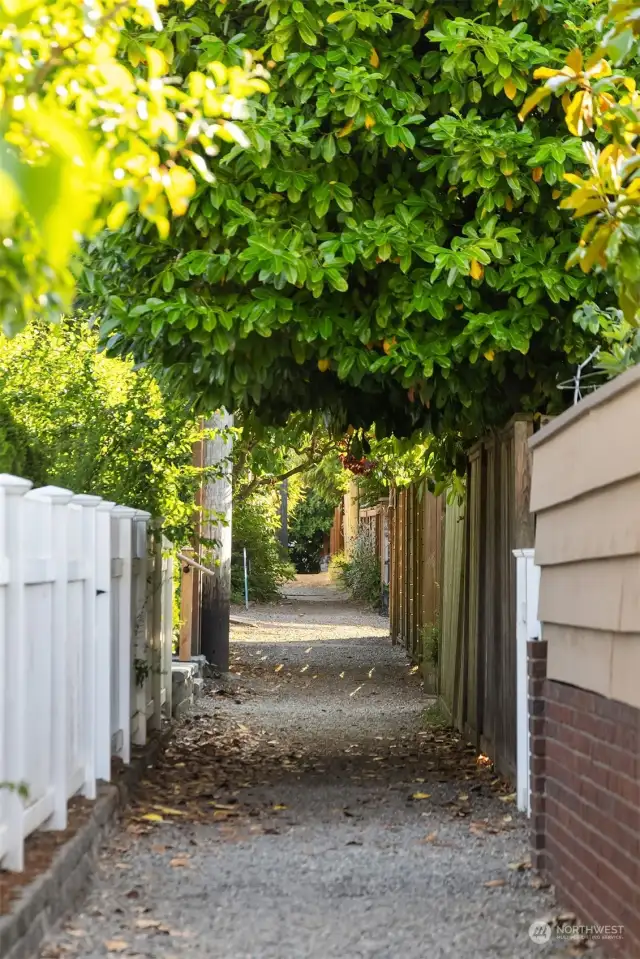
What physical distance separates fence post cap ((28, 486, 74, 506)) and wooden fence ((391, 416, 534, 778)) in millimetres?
3086

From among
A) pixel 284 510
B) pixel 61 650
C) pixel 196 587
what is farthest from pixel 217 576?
pixel 284 510

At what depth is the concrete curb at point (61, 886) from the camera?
4059 millimetres

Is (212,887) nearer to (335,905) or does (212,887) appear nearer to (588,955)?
(335,905)

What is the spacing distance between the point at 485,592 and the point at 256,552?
19973 mm

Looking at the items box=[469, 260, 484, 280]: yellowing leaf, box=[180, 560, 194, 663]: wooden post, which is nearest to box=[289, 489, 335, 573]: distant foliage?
box=[180, 560, 194, 663]: wooden post

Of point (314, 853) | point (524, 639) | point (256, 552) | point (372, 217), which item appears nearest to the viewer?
point (314, 853)

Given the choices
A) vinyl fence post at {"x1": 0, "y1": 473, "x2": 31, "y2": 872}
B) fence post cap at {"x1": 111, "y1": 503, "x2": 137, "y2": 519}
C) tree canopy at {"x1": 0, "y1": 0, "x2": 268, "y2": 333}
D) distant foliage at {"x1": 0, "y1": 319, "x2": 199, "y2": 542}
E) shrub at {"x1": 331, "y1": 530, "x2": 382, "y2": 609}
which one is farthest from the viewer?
shrub at {"x1": 331, "y1": 530, "x2": 382, "y2": 609}

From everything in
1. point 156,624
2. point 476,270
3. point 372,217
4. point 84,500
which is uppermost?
point 372,217

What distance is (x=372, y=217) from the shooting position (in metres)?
7.27

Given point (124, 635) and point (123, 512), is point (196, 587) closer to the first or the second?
point (124, 635)

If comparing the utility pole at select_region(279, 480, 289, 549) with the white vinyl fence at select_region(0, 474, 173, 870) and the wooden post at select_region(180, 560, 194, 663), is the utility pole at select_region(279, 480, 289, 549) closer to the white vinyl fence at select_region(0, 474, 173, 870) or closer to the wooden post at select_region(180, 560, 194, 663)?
the wooden post at select_region(180, 560, 194, 663)

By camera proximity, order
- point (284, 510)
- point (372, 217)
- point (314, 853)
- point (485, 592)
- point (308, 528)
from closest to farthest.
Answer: point (314, 853) < point (372, 217) < point (485, 592) < point (284, 510) < point (308, 528)

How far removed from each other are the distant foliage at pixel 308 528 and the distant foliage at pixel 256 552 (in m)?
18.5

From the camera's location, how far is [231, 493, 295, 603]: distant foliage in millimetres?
28016
